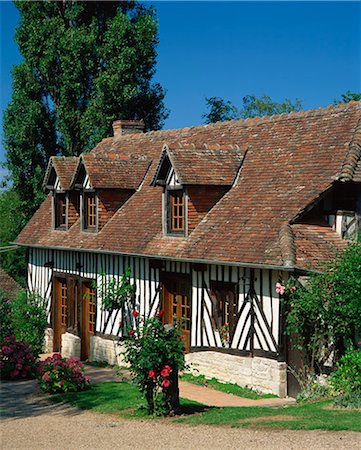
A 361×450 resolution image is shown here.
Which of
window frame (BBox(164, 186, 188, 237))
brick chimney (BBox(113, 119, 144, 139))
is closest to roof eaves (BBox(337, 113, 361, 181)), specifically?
window frame (BBox(164, 186, 188, 237))

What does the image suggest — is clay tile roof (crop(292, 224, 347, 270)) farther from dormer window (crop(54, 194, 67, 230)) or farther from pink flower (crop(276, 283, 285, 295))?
dormer window (crop(54, 194, 67, 230))

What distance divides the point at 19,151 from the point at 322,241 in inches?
746

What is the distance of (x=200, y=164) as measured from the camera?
17250 millimetres

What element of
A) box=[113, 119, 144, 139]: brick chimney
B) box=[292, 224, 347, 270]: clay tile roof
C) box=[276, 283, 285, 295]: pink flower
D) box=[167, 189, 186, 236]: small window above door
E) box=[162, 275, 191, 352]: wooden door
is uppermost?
box=[113, 119, 144, 139]: brick chimney

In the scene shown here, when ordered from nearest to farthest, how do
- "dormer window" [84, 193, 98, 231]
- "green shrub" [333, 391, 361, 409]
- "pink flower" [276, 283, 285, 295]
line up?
1. "green shrub" [333, 391, 361, 409]
2. "pink flower" [276, 283, 285, 295]
3. "dormer window" [84, 193, 98, 231]

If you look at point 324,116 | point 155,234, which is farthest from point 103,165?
point 324,116

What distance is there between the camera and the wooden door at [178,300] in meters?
17.0

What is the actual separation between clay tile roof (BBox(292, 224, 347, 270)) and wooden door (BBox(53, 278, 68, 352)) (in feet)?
31.2

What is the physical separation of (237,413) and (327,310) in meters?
2.78

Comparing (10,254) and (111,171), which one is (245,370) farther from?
(10,254)

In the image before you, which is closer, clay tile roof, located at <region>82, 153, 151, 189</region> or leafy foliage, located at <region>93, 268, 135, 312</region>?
leafy foliage, located at <region>93, 268, 135, 312</region>

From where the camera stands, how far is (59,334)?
2220 cm

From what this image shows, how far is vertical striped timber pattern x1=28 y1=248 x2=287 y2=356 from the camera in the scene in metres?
14.4

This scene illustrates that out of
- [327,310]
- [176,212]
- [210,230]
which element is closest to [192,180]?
[176,212]
